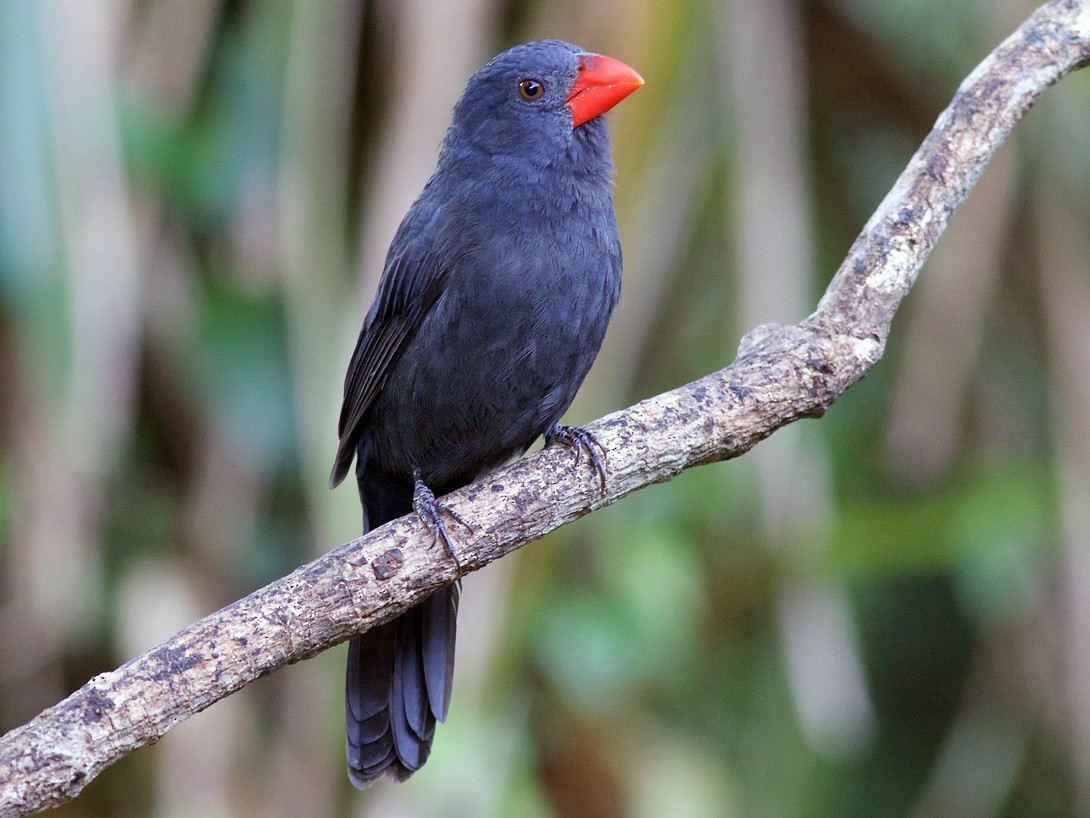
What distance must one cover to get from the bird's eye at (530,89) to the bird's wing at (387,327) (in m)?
0.47

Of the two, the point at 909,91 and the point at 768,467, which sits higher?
the point at 909,91

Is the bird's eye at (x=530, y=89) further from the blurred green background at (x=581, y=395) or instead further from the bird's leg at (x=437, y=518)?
the bird's leg at (x=437, y=518)

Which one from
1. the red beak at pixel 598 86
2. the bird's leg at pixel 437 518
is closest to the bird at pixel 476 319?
the red beak at pixel 598 86

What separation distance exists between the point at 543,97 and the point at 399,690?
159 centimetres

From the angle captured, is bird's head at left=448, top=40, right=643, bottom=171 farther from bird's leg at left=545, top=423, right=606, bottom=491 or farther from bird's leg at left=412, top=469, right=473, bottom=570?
bird's leg at left=412, top=469, right=473, bottom=570

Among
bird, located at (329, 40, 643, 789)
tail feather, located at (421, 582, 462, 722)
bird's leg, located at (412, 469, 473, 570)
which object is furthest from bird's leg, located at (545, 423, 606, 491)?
tail feather, located at (421, 582, 462, 722)

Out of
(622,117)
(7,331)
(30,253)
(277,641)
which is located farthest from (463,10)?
(277,641)

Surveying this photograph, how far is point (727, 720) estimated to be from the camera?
210 inches

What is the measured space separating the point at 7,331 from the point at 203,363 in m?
0.59

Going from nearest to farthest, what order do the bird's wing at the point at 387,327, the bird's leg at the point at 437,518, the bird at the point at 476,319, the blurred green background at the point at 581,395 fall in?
the bird's leg at the point at 437,518 → the bird at the point at 476,319 → the bird's wing at the point at 387,327 → the blurred green background at the point at 581,395

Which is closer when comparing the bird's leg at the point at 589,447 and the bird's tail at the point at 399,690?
the bird's leg at the point at 589,447

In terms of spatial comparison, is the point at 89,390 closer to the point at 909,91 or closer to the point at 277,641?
the point at 277,641

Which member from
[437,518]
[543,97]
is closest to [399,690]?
[437,518]

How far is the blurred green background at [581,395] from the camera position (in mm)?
3566
